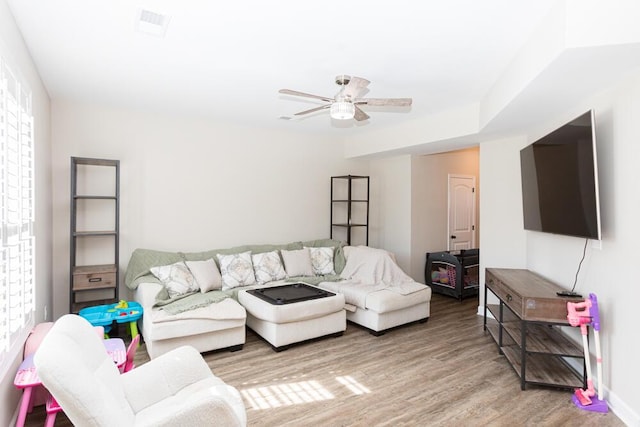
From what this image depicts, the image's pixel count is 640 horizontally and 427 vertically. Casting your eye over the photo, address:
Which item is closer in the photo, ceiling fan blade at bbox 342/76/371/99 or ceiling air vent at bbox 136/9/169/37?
ceiling air vent at bbox 136/9/169/37

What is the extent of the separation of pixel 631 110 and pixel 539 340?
1.87 m

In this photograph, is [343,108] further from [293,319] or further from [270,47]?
[293,319]

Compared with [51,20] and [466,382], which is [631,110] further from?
[51,20]

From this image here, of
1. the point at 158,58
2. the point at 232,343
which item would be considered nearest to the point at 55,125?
the point at 158,58

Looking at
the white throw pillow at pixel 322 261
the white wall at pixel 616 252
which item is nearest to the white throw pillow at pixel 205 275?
the white throw pillow at pixel 322 261

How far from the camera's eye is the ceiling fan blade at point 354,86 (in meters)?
2.71

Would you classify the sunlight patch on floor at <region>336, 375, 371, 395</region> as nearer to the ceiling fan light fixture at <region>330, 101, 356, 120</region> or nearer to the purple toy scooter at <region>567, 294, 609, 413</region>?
the purple toy scooter at <region>567, 294, 609, 413</region>

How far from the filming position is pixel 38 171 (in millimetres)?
3154

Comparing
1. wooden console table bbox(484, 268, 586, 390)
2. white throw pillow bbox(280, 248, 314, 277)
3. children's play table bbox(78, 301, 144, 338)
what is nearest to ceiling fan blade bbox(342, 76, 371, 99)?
wooden console table bbox(484, 268, 586, 390)

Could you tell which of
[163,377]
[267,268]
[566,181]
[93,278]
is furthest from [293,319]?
[566,181]

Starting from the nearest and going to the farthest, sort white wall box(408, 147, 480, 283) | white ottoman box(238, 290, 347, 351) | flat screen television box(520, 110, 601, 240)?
flat screen television box(520, 110, 601, 240), white ottoman box(238, 290, 347, 351), white wall box(408, 147, 480, 283)

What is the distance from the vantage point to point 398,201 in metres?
6.16

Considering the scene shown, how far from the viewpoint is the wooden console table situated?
2.84 m

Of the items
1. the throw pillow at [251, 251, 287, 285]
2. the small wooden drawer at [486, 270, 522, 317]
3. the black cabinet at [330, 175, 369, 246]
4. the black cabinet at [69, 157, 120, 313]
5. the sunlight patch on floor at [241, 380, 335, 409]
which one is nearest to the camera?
the sunlight patch on floor at [241, 380, 335, 409]
